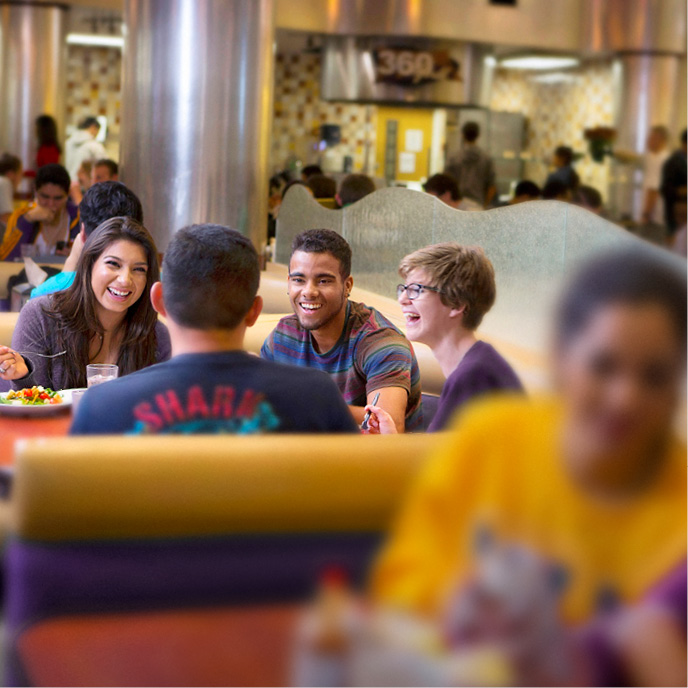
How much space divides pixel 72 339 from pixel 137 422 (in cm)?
115

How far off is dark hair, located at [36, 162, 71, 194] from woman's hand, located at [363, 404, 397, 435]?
3.10 metres

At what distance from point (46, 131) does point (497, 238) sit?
5.15 m

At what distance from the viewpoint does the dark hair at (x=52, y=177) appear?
4.77 meters

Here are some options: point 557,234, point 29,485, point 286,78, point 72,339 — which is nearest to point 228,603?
point 29,485

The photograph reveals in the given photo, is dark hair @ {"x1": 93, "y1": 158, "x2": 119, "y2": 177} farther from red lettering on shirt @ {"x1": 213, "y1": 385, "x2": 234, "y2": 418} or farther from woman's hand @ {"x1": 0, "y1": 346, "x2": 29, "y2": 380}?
red lettering on shirt @ {"x1": 213, "y1": 385, "x2": 234, "y2": 418}

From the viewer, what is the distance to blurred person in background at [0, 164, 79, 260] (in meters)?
4.81

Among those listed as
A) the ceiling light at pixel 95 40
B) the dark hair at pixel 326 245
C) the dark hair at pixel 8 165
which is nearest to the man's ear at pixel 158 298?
the dark hair at pixel 326 245

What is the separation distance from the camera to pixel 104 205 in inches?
130

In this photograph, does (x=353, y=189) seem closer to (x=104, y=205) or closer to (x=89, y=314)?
(x=104, y=205)

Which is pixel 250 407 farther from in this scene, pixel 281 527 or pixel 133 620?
pixel 133 620

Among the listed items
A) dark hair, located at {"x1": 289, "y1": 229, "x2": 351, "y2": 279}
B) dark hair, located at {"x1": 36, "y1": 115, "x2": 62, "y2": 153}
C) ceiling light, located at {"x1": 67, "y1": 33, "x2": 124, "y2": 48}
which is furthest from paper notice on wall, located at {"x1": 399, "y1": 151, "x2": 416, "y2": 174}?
dark hair, located at {"x1": 289, "y1": 229, "x2": 351, "y2": 279}

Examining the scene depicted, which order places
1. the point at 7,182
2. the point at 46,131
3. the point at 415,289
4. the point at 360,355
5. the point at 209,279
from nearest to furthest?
the point at 209,279 → the point at 415,289 → the point at 360,355 → the point at 7,182 → the point at 46,131

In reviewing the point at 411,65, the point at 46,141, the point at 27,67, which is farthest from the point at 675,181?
the point at 27,67

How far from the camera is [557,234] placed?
1.96 meters
